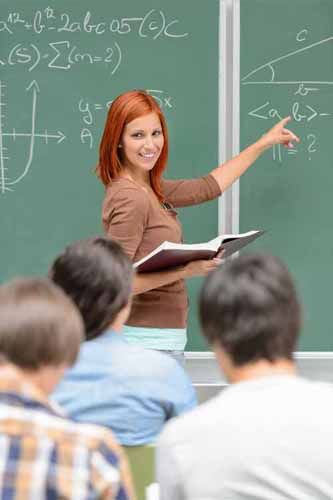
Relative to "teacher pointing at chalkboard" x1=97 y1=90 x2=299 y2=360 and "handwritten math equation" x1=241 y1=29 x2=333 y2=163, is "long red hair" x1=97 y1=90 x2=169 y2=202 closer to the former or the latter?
"teacher pointing at chalkboard" x1=97 y1=90 x2=299 y2=360

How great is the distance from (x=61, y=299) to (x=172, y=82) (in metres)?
2.25

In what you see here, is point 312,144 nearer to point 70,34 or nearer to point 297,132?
point 297,132

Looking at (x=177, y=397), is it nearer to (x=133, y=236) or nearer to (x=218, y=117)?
(x=133, y=236)

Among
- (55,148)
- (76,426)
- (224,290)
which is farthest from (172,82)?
(76,426)

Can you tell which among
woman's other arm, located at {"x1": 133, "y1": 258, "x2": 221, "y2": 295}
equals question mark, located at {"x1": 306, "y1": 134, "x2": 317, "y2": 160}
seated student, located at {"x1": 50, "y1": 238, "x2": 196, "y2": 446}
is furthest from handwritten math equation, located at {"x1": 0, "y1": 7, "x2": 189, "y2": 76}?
seated student, located at {"x1": 50, "y1": 238, "x2": 196, "y2": 446}

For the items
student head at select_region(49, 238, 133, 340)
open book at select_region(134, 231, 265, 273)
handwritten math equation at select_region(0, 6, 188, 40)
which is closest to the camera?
student head at select_region(49, 238, 133, 340)

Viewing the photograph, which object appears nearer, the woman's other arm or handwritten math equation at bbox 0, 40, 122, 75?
the woman's other arm

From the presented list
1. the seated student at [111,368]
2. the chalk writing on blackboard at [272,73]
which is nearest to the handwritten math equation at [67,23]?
the chalk writing on blackboard at [272,73]

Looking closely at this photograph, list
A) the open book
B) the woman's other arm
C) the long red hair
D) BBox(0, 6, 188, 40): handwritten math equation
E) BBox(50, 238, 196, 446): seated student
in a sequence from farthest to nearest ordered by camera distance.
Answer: BBox(0, 6, 188, 40): handwritten math equation
the long red hair
the woman's other arm
the open book
BBox(50, 238, 196, 446): seated student

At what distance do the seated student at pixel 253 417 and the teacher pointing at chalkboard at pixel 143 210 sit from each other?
1253 mm

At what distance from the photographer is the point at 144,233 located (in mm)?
2852

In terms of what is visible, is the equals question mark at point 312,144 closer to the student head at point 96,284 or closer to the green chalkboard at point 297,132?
the green chalkboard at point 297,132

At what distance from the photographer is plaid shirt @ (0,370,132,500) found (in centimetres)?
130

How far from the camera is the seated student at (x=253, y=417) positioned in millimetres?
1366
